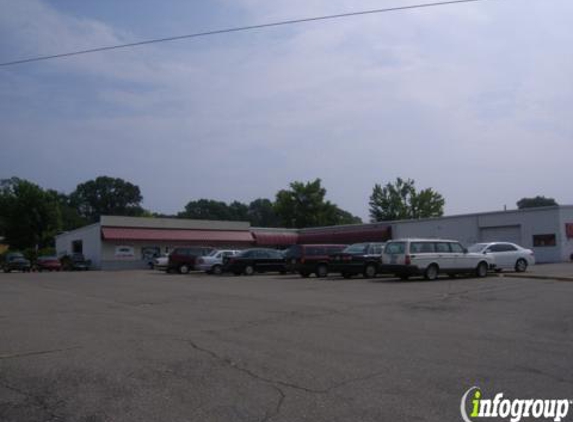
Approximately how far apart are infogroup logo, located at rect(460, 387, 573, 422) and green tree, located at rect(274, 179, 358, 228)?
237ft

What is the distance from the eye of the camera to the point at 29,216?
6556 centimetres

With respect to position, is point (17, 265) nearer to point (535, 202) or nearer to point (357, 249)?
point (357, 249)

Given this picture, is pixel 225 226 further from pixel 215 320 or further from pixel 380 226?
pixel 215 320

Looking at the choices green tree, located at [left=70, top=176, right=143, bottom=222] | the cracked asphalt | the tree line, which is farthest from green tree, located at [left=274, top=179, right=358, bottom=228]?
the cracked asphalt

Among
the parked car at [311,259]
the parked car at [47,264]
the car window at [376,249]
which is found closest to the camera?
the car window at [376,249]

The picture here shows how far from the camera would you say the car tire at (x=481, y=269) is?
80.6 feet

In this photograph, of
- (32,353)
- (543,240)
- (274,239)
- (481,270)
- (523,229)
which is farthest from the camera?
(274,239)

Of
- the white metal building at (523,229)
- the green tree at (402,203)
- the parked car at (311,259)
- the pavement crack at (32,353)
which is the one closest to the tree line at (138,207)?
the green tree at (402,203)

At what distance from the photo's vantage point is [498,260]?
2738 cm

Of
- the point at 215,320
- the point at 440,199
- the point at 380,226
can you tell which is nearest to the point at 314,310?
the point at 215,320

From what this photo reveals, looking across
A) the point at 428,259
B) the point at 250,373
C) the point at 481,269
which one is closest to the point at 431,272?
the point at 428,259

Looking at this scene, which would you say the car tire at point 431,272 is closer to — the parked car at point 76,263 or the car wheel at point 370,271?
the car wheel at point 370,271

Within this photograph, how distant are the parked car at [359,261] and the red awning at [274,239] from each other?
33.5 m

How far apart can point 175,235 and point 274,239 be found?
11.4 m
